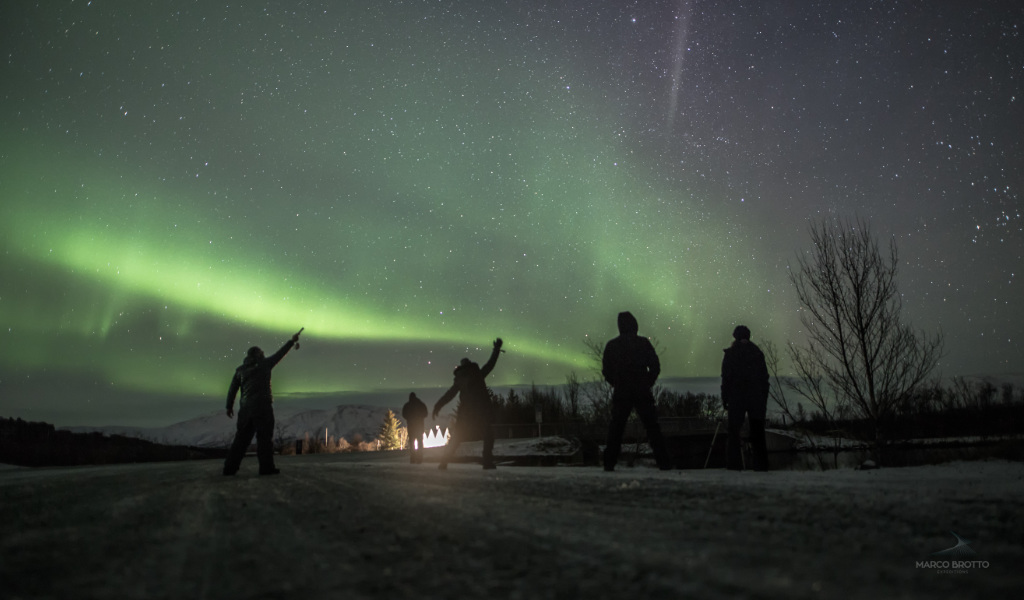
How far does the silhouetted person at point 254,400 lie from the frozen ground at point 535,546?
4889 mm

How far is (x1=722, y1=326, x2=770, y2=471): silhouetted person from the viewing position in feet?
29.1

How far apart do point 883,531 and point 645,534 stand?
970mm

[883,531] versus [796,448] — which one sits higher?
[883,531]

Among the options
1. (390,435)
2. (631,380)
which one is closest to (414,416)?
(631,380)

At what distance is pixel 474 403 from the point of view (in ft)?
33.3

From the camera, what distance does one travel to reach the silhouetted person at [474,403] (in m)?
9.97

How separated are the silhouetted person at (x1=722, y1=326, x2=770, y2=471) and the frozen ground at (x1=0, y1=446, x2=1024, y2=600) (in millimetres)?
4817

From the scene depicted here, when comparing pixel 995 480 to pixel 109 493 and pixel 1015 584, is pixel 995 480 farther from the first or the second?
pixel 109 493

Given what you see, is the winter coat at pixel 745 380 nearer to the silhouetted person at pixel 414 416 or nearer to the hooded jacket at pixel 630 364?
the hooded jacket at pixel 630 364

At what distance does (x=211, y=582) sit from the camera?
184 centimetres

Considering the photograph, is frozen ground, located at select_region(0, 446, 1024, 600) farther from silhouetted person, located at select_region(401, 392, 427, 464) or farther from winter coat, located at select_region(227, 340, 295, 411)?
silhouetted person, located at select_region(401, 392, 427, 464)

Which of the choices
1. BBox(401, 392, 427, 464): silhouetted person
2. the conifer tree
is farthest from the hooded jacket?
the conifer tree

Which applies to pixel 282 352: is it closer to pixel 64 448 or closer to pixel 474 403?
pixel 474 403

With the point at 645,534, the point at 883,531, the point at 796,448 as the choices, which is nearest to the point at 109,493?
the point at 645,534
